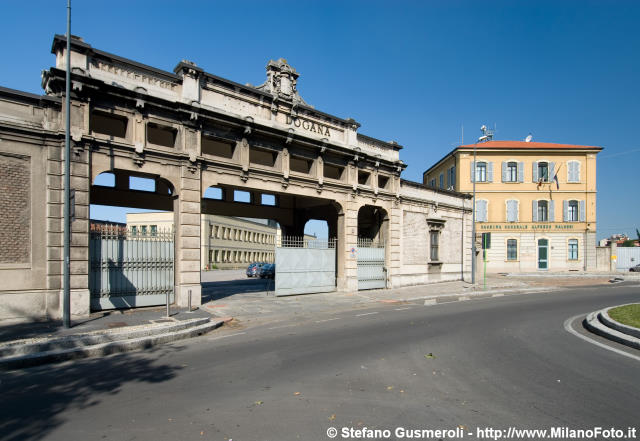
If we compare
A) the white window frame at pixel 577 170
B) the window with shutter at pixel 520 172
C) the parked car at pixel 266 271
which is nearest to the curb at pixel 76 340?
the parked car at pixel 266 271

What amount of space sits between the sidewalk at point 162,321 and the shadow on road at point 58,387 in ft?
1.56

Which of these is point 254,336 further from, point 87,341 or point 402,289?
point 402,289

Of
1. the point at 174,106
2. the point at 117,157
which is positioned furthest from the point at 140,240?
the point at 174,106

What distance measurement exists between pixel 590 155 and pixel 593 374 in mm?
36384

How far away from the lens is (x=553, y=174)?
35.1 metres

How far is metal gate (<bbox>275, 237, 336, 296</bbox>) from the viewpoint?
16688mm

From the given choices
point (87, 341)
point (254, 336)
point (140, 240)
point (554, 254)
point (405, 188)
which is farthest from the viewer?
point (554, 254)

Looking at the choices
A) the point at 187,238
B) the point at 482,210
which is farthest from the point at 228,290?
the point at 482,210

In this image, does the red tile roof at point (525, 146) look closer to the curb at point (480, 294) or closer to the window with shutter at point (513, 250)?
the window with shutter at point (513, 250)

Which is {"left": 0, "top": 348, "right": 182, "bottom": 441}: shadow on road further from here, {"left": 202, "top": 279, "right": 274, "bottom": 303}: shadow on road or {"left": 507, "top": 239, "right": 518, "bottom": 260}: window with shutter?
{"left": 507, "top": 239, "right": 518, "bottom": 260}: window with shutter

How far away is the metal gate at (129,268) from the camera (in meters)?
11.5

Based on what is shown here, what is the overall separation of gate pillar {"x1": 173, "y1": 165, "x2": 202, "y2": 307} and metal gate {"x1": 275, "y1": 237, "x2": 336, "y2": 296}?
4159mm

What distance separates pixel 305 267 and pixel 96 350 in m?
10.6

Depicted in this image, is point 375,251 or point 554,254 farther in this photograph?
point 554,254
